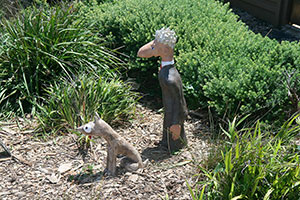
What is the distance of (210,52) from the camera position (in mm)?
4770

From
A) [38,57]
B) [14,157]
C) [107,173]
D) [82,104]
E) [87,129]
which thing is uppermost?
[38,57]

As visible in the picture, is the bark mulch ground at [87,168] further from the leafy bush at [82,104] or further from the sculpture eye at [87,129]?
the sculpture eye at [87,129]

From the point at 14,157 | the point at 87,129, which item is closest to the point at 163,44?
the point at 87,129

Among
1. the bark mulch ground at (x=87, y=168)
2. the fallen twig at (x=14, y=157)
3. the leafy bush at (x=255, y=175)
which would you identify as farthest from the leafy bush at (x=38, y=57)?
the leafy bush at (x=255, y=175)

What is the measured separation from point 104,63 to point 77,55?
0.43m

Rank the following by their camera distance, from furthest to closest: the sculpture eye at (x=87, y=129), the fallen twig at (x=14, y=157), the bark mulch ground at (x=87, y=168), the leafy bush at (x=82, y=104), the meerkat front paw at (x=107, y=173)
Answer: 1. the leafy bush at (x=82, y=104)
2. the fallen twig at (x=14, y=157)
3. the meerkat front paw at (x=107, y=173)
4. the bark mulch ground at (x=87, y=168)
5. the sculpture eye at (x=87, y=129)

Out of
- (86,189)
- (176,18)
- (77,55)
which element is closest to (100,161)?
(86,189)

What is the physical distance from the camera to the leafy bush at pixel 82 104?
4359 millimetres

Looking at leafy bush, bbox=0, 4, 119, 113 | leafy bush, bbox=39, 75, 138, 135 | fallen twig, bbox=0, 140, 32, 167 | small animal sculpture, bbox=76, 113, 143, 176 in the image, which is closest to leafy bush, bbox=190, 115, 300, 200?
small animal sculpture, bbox=76, 113, 143, 176

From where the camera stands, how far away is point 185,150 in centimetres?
400

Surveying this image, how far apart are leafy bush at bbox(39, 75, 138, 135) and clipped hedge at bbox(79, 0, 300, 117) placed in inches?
27.0

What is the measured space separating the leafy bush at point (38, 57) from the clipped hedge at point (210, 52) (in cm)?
57

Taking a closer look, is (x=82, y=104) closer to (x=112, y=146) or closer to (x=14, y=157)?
(x=14, y=157)

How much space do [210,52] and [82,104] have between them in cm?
163
